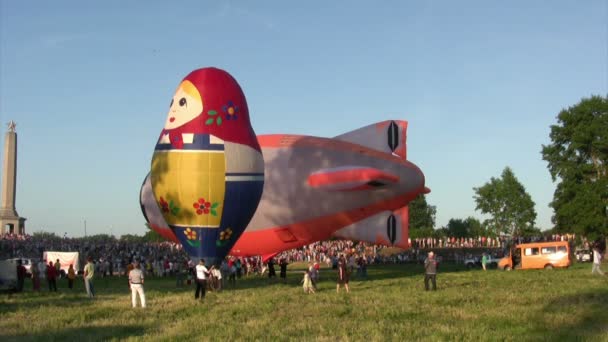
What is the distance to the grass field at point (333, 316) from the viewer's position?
13781 mm

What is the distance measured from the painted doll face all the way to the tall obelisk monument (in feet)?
231

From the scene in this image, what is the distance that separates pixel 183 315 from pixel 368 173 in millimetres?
14542

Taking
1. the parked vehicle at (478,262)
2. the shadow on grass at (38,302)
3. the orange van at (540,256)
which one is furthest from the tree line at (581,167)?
the shadow on grass at (38,302)

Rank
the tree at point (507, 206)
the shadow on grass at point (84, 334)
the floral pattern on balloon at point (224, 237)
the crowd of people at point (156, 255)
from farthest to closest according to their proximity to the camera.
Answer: the tree at point (507, 206) → the crowd of people at point (156, 255) → the floral pattern on balloon at point (224, 237) → the shadow on grass at point (84, 334)

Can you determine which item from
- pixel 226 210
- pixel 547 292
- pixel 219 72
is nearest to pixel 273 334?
pixel 547 292

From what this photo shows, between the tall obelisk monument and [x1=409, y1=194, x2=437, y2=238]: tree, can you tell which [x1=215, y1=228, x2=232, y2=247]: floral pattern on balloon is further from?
[x1=409, y1=194, x2=437, y2=238]: tree

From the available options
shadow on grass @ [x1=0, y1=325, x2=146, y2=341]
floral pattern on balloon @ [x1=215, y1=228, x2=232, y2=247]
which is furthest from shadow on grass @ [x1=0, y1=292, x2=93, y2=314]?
shadow on grass @ [x1=0, y1=325, x2=146, y2=341]

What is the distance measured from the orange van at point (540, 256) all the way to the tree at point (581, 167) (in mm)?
14925

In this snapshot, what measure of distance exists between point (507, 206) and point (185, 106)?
301 feet

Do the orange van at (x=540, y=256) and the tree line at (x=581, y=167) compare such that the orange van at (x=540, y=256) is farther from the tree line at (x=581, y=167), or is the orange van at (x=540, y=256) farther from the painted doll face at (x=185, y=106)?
the painted doll face at (x=185, y=106)

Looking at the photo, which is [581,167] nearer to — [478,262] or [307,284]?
[478,262]

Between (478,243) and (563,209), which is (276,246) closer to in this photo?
(563,209)

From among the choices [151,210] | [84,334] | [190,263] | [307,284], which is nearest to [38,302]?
[190,263]

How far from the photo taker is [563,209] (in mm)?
61125
